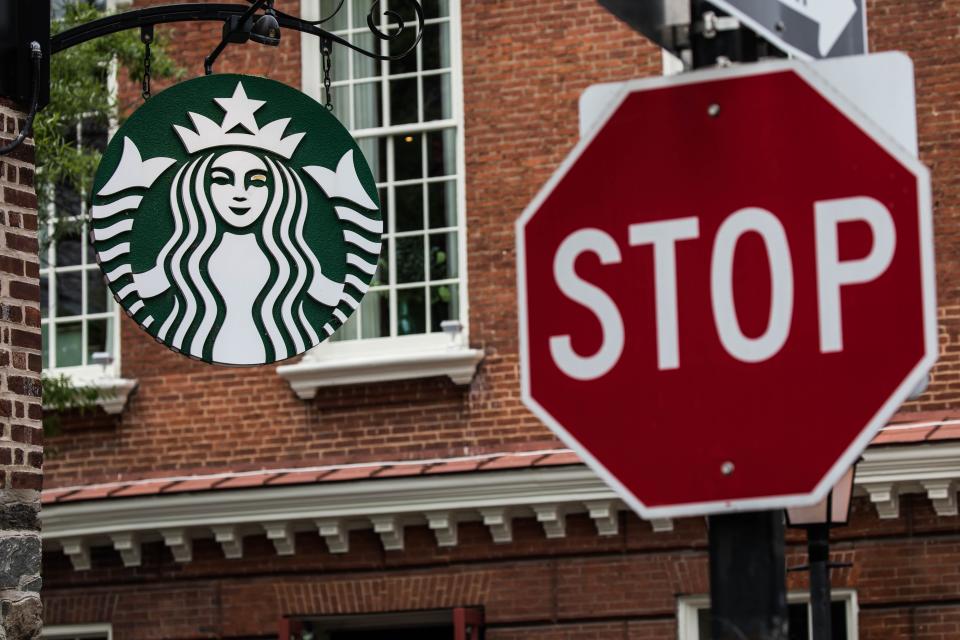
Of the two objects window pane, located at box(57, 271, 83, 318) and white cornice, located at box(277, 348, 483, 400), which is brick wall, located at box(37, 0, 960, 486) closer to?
white cornice, located at box(277, 348, 483, 400)

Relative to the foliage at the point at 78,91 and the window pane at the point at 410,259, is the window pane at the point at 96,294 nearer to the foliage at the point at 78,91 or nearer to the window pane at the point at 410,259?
the foliage at the point at 78,91

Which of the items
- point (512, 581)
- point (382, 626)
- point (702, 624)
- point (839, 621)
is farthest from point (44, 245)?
point (839, 621)

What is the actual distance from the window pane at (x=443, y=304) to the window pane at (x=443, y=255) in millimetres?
101

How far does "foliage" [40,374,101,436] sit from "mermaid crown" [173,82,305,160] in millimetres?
4785

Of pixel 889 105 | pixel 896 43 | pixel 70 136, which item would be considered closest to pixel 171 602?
pixel 70 136

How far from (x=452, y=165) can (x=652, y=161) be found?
12.4m

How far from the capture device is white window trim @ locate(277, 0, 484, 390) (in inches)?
584

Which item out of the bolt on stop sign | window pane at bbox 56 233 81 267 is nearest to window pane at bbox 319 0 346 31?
window pane at bbox 56 233 81 267

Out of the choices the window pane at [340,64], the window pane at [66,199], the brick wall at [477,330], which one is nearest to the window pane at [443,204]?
the brick wall at [477,330]

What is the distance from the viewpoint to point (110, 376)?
622 inches

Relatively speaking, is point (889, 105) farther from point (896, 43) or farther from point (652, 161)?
point (896, 43)

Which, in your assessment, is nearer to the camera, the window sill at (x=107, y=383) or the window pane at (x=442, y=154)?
the window pane at (x=442, y=154)

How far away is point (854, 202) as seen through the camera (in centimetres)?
280

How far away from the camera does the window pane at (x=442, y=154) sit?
50.2 ft
